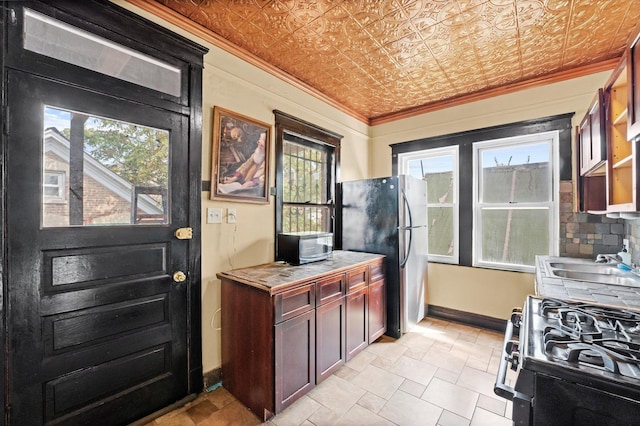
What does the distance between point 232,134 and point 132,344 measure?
65.3 inches

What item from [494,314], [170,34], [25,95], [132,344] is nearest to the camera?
[25,95]

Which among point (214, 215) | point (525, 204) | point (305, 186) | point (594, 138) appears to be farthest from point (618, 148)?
point (214, 215)

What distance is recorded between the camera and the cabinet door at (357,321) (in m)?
2.46

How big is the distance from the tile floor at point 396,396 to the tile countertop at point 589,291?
90 cm

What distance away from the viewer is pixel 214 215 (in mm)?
2174

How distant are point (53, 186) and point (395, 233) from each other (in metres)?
2.70

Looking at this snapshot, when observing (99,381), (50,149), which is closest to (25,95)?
(50,149)

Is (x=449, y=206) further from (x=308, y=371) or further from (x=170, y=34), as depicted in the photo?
(x=170, y=34)

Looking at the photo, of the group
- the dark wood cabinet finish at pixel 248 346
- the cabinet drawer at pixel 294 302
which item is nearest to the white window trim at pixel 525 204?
the cabinet drawer at pixel 294 302

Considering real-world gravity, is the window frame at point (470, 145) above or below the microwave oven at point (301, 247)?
above

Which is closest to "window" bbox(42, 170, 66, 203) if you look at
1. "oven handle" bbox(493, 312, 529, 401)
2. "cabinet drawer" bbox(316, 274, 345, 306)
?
"cabinet drawer" bbox(316, 274, 345, 306)

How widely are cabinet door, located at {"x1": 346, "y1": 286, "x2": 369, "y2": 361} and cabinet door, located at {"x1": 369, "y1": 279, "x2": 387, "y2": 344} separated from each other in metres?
0.09

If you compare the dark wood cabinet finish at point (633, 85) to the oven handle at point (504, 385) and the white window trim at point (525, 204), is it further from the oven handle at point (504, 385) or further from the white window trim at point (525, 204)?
the white window trim at point (525, 204)

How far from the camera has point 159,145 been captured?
1.90 metres
